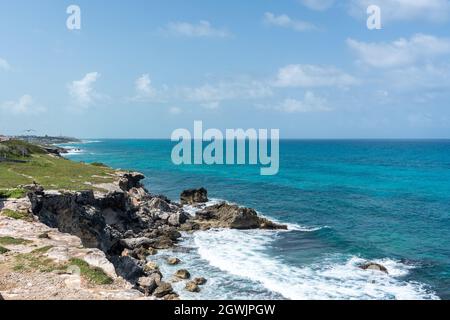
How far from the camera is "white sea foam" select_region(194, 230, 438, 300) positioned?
90.3ft

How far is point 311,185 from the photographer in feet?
267

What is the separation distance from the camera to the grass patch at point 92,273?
1486 cm

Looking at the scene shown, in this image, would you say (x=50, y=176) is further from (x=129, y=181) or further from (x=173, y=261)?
(x=173, y=261)

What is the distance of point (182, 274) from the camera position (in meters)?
29.9

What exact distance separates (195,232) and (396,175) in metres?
73.1

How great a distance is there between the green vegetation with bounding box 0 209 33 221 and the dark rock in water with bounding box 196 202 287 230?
25972mm

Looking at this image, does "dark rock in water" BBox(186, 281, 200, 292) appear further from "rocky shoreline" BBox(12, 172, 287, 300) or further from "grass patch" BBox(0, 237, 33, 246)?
"grass patch" BBox(0, 237, 33, 246)

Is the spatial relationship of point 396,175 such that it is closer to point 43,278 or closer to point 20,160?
point 20,160

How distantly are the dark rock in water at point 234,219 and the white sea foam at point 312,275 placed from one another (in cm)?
665

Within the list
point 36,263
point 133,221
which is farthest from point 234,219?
point 36,263

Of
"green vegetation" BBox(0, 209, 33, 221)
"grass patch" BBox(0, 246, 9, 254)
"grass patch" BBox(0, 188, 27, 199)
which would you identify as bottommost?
"grass patch" BBox(0, 246, 9, 254)

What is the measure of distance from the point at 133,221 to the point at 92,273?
87.8 feet

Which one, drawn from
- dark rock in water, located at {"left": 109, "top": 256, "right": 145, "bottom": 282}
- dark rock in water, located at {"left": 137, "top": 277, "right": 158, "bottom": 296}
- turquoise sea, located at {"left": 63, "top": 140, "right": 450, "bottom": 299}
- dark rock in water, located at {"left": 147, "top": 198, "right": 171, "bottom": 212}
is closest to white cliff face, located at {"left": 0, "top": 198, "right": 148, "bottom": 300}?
dark rock in water, located at {"left": 109, "top": 256, "right": 145, "bottom": 282}
